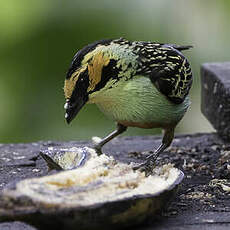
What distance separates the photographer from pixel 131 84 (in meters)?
3.84

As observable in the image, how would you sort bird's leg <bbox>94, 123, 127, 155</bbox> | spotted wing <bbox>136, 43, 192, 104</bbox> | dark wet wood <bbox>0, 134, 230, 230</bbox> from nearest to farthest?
1. dark wet wood <bbox>0, 134, 230, 230</bbox>
2. spotted wing <bbox>136, 43, 192, 104</bbox>
3. bird's leg <bbox>94, 123, 127, 155</bbox>

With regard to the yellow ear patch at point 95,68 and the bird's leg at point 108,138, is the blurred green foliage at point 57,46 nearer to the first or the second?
the bird's leg at point 108,138

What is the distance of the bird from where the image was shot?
365 centimetres

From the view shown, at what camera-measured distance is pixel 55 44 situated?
7.68 m

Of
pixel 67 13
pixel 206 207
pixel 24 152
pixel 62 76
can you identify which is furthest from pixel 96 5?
pixel 206 207

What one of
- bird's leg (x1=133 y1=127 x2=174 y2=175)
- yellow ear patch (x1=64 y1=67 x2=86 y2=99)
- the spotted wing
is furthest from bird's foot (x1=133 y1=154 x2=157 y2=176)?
yellow ear patch (x1=64 y1=67 x2=86 y2=99)

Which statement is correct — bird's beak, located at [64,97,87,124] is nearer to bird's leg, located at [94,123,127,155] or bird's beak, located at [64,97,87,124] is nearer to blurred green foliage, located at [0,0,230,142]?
bird's leg, located at [94,123,127,155]

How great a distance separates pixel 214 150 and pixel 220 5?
3.54m

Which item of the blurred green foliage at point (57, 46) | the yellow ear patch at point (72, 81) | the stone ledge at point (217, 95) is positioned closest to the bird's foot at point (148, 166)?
the yellow ear patch at point (72, 81)

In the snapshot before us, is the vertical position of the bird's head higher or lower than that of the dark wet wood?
higher

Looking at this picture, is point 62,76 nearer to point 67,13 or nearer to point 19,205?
point 67,13

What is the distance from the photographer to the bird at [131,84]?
365 centimetres

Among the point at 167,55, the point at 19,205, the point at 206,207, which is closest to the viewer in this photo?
the point at 19,205

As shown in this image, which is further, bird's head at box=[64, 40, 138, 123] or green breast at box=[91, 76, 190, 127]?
green breast at box=[91, 76, 190, 127]
